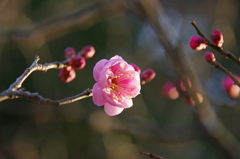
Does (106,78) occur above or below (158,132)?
above

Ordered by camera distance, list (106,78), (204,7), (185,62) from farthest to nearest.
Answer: (204,7) → (185,62) → (106,78)

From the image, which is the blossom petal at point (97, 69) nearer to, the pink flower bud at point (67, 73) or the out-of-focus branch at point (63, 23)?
the pink flower bud at point (67, 73)

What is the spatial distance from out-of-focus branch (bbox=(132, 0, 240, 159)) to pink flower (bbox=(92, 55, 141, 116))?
1.65 feet

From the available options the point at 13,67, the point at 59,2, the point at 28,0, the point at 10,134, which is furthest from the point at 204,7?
the point at 10,134

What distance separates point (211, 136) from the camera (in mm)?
2150

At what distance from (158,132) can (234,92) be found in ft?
2.26

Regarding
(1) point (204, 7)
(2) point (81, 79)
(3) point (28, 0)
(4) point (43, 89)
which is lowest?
(1) point (204, 7)

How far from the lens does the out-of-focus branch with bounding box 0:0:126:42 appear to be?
2250 millimetres

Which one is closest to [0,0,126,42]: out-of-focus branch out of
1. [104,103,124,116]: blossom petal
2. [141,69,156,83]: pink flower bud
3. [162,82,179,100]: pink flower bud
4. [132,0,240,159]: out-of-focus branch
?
[132,0,240,159]: out-of-focus branch

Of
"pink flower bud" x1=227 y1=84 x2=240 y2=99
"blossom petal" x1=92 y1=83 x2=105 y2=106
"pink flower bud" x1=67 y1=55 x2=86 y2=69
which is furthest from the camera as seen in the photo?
"pink flower bud" x1=227 y1=84 x2=240 y2=99

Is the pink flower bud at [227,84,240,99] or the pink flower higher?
the pink flower

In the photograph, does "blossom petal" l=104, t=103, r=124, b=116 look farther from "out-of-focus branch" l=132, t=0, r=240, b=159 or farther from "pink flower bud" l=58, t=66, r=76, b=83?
"out-of-focus branch" l=132, t=0, r=240, b=159

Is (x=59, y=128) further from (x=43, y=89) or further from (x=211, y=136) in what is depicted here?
(x=211, y=136)

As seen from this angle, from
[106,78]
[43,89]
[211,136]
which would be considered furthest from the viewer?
[43,89]
